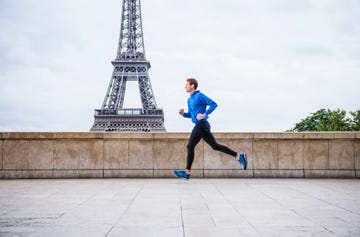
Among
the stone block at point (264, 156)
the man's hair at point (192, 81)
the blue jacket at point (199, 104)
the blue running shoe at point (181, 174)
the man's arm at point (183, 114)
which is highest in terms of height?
the man's hair at point (192, 81)

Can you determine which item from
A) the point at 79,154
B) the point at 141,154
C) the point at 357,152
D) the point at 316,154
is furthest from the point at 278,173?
the point at 79,154

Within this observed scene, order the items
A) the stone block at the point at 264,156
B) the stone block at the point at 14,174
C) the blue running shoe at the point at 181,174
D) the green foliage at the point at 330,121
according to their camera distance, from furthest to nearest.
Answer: the green foliage at the point at 330,121 → the stone block at the point at 264,156 → the stone block at the point at 14,174 → the blue running shoe at the point at 181,174

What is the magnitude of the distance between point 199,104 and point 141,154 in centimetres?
321

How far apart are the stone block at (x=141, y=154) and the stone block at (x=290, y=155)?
137 inches

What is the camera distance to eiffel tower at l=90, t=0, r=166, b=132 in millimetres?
52319

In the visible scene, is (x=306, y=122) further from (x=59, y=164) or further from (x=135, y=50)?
(x=59, y=164)

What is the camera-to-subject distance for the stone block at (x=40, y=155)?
1029 cm

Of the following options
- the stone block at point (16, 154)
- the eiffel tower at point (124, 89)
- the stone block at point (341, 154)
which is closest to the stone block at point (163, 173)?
the stone block at point (16, 154)

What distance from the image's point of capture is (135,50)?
193 feet

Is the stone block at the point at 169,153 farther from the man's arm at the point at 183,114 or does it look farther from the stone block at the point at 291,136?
the stone block at the point at 291,136

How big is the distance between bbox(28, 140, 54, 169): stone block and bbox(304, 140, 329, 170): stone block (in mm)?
6838

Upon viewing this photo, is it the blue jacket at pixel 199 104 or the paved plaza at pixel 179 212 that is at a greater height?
the blue jacket at pixel 199 104

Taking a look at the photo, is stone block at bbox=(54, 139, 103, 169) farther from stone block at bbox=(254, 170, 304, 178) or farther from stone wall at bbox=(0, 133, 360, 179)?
stone block at bbox=(254, 170, 304, 178)

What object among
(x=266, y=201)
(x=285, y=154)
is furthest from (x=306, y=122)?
(x=266, y=201)
